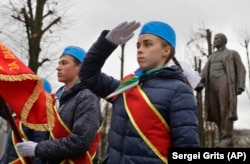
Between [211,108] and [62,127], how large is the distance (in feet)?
20.6

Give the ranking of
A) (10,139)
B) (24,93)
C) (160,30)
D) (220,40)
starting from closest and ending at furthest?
(160,30) → (24,93) → (10,139) → (220,40)

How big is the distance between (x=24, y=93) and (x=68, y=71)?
24.9 inches

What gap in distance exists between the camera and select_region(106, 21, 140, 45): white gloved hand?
2668 millimetres

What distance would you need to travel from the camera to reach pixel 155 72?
265 cm

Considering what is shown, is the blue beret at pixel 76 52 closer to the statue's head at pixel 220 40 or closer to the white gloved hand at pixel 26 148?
the white gloved hand at pixel 26 148

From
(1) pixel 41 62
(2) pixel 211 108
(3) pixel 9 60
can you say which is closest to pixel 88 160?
(3) pixel 9 60

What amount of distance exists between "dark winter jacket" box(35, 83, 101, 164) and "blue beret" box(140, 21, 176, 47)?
67 centimetres

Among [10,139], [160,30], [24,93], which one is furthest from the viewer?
[10,139]

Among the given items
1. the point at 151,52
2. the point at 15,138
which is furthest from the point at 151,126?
the point at 15,138

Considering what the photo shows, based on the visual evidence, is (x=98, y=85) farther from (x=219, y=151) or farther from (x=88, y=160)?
(x=219, y=151)

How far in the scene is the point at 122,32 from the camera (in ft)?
8.79

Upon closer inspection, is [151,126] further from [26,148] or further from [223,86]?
[223,86]

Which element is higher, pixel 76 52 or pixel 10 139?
pixel 76 52

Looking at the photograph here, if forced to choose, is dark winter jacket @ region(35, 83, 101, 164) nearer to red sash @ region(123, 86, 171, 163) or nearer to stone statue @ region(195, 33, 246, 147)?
red sash @ region(123, 86, 171, 163)
